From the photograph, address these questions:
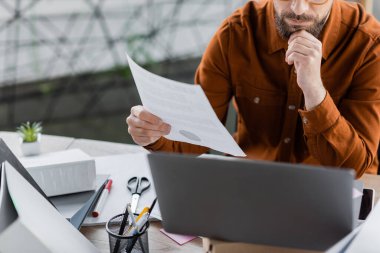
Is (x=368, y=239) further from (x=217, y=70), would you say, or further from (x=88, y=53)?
(x=88, y=53)

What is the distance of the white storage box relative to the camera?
40.7 inches

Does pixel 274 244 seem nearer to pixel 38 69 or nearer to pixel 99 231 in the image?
pixel 99 231

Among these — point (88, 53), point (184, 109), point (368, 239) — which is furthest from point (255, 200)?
point (88, 53)

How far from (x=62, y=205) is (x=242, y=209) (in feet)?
1.66

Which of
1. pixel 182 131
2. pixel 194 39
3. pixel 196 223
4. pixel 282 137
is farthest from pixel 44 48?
pixel 196 223

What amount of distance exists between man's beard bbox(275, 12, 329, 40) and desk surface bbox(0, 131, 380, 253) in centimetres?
39

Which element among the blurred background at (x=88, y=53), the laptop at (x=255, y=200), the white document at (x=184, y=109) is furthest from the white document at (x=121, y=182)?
the blurred background at (x=88, y=53)

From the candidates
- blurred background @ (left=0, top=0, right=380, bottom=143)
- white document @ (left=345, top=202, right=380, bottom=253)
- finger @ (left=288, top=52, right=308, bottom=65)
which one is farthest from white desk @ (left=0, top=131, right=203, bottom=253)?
blurred background @ (left=0, top=0, right=380, bottom=143)

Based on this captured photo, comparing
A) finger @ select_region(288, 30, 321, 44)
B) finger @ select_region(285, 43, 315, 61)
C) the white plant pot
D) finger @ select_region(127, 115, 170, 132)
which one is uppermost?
finger @ select_region(288, 30, 321, 44)

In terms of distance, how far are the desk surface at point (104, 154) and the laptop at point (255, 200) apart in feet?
0.67

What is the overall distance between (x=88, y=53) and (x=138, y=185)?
6.13 feet

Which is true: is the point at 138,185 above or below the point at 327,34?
below

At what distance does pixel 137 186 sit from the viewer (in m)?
1.10

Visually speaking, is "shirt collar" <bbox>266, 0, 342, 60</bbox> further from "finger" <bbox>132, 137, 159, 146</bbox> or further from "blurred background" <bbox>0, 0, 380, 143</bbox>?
"blurred background" <bbox>0, 0, 380, 143</bbox>
